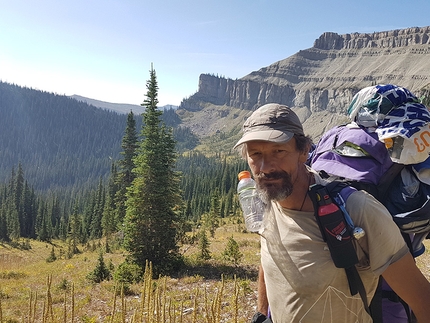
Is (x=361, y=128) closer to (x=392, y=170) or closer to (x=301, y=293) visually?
(x=392, y=170)

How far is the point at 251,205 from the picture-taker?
2348 millimetres

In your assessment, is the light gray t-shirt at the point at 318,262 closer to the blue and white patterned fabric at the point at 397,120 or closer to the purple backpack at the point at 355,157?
the purple backpack at the point at 355,157

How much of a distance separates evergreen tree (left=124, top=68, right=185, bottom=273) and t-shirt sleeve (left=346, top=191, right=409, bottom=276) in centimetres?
1118

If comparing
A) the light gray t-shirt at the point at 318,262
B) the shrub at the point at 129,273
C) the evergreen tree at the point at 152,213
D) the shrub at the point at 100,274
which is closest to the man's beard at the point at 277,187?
A: the light gray t-shirt at the point at 318,262

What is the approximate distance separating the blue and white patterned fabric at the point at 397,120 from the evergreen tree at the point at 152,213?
437 inches

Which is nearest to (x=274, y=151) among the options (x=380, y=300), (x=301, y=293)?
(x=301, y=293)

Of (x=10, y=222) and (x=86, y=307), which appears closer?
(x=86, y=307)

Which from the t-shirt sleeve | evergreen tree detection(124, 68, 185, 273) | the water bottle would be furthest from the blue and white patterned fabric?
evergreen tree detection(124, 68, 185, 273)

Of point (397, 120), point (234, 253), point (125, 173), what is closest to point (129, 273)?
point (234, 253)

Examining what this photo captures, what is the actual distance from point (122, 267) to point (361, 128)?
1143 centimetres

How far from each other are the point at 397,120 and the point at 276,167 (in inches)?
31.6

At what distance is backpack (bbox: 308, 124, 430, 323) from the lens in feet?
5.57

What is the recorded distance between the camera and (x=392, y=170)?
184 centimetres

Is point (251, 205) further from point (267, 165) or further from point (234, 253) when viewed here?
point (234, 253)
